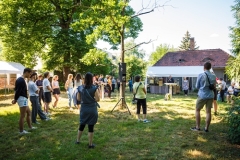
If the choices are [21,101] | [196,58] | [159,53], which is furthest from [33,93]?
[159,53]

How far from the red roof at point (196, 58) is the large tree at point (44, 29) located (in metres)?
13.2

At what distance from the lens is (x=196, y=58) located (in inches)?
1139

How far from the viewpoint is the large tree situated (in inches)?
772

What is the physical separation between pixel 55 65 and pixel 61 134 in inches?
704

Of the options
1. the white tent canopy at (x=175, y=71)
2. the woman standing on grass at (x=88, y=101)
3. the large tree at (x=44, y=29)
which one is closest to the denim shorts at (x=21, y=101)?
the woman standing on grass at (x=88, y=101)

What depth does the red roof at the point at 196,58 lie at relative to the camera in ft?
89.2

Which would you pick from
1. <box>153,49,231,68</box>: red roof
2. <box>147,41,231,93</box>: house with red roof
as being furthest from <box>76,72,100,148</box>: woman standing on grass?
<box>153,49,231,68</box>: red roof

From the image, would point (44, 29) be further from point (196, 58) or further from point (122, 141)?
point (196, 58)

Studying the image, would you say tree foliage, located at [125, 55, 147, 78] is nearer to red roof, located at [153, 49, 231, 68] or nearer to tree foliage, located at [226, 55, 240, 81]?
red roof, located at [153, 49, 231, 68]

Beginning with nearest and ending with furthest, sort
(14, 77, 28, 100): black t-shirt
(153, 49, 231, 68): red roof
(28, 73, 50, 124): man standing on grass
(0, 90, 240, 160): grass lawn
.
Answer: (0, 90, 240, 160): grass lawn → (14, 77, 28, 100): black t-shirt → (28, 73, 50, 124): man standing on grass → (153, 49, 231, 68): red roof

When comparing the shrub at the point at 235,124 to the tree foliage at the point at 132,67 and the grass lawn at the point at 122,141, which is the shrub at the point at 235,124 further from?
the tree foliage at the point at 132,67

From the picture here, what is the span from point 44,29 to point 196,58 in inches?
784

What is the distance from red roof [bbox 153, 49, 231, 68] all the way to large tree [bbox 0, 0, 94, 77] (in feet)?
43.4

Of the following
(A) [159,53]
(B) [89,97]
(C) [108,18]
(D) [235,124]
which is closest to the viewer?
(B) [89,97]
